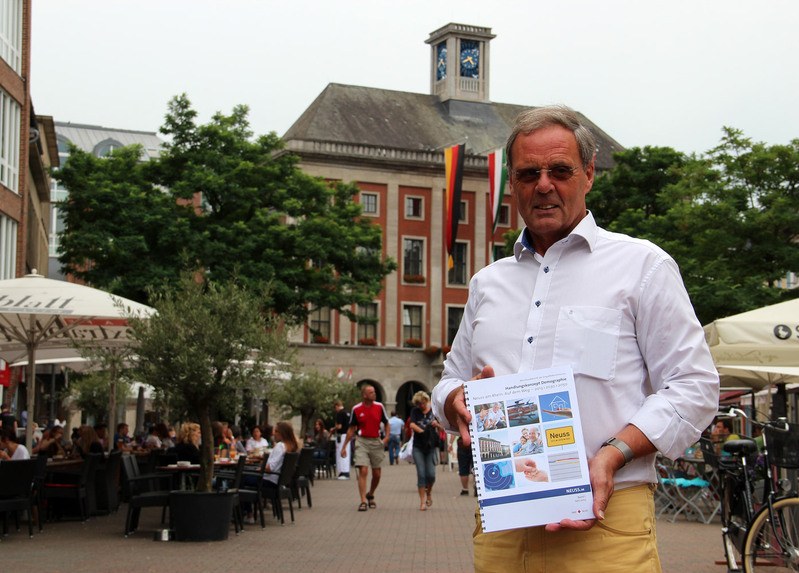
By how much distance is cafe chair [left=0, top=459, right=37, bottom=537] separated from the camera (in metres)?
15.2

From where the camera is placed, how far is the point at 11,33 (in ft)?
125

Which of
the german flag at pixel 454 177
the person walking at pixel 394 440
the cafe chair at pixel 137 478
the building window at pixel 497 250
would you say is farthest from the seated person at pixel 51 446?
the building window at pixel 497 250

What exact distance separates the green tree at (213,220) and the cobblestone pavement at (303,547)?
24.8 metres

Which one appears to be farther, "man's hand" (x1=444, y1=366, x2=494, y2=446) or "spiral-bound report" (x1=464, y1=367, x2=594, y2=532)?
"man's hand" (x1=444, y1=366, x2=494, y2=446)

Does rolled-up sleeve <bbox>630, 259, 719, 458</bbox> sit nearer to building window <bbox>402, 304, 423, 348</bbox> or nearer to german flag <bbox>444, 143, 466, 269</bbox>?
german flag <bbox>444, 143, 466, 269</bbox>

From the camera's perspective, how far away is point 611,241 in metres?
3.52

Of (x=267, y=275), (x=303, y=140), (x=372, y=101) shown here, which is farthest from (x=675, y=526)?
A: (x=372, y=101)

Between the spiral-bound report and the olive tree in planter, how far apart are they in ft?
43.0

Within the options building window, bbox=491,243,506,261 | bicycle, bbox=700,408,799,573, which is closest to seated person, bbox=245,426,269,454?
bicycle, bbox=700,408,799,573

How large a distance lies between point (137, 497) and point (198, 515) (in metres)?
0.89

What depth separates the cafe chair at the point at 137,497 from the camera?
16.5m

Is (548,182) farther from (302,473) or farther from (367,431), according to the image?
(302,473)

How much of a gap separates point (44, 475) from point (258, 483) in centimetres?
318

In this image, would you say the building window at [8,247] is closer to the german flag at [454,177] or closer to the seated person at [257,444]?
the seated person at [257,444]
